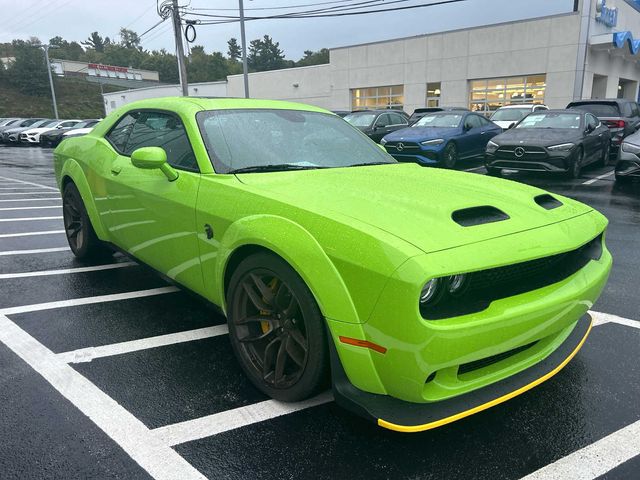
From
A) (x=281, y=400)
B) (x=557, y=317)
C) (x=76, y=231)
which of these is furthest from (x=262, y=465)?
(x=76, y=231)

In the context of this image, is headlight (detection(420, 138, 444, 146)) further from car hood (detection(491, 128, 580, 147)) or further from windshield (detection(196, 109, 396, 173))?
windshield (detection(196, 109, 396, 173))

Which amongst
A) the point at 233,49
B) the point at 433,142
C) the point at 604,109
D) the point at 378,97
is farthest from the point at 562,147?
the point at 233,49

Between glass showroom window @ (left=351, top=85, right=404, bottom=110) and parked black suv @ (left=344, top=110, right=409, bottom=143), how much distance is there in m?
18.3

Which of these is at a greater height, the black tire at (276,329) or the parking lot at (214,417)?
the black tire at (276,329)

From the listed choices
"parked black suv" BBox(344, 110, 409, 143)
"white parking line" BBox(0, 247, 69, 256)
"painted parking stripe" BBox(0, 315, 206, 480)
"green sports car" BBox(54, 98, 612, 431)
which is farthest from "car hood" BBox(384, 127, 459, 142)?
"painted parking stripe" BBox(0, 315, 206, 480)

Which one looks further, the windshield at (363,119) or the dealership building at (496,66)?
the dealership building at (496,66)

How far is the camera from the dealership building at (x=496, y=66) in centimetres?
2603

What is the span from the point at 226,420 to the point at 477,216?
158cm

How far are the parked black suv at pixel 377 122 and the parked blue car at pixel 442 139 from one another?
1587mm

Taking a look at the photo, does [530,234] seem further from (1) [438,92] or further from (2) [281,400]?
(1) [438,92]

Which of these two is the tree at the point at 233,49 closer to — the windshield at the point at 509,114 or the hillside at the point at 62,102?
the hillside at the point at 62,102

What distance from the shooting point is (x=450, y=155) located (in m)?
11.9

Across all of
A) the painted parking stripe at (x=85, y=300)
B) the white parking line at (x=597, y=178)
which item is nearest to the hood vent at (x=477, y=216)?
the painted parking stripe at (x=85, y=300)

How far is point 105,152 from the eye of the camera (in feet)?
13.4
